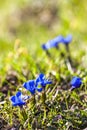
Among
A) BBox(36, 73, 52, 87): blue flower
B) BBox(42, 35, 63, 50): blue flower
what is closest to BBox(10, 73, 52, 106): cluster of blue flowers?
BBox(36, 73, 52, 87): blue flower

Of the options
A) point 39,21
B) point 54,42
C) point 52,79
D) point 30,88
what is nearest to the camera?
point 30,88

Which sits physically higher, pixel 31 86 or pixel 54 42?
pixel 54 42

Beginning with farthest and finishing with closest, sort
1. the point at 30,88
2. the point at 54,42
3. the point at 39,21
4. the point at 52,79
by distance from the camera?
the point at 39,21 < the point at 54,42 < the point at 52,79 < the point at 30,88

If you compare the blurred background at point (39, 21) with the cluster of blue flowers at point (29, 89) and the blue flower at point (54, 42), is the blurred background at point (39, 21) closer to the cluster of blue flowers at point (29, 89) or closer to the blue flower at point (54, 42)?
the blue flower at point (54, 42)

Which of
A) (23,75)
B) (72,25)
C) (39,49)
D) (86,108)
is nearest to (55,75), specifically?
(23,75)

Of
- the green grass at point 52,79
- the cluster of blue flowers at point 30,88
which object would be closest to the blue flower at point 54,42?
the green grass at point 52,79

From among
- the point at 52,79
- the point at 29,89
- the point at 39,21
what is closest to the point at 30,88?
the point at 29,89

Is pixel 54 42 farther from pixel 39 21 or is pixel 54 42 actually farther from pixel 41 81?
pixel 39 21

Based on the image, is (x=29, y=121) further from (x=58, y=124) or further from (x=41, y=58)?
(x=41, y=58)
